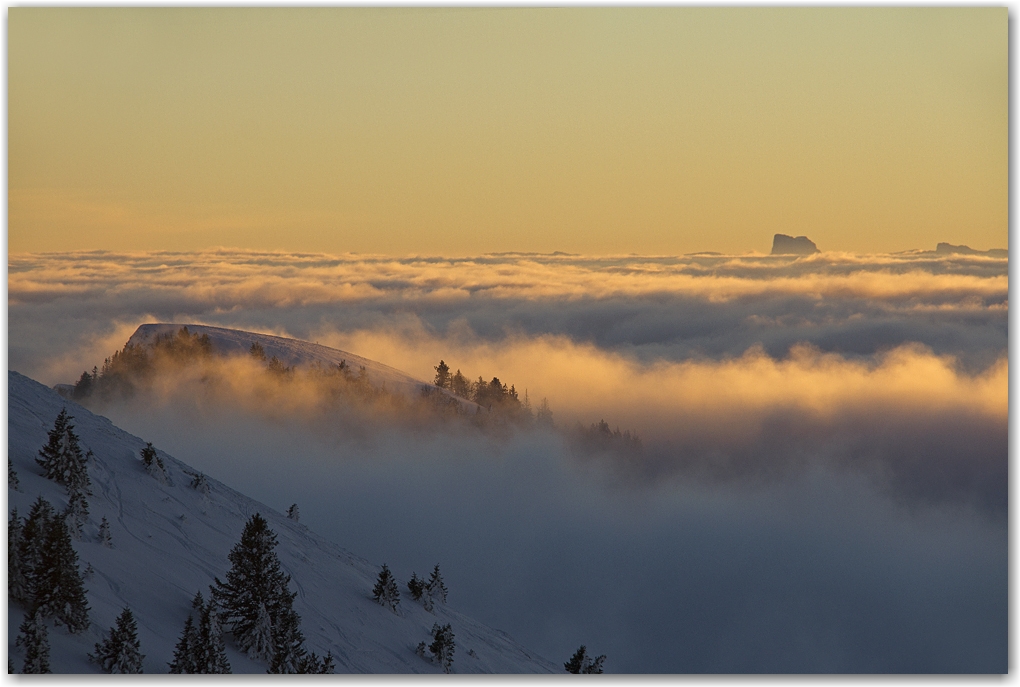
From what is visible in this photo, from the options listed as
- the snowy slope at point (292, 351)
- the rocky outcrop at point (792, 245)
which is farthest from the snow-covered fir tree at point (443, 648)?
the snowy slope at point (292, 351)

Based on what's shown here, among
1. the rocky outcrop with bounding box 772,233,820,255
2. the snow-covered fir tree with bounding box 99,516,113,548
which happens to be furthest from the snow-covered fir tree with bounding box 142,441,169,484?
the rocky outcrop with bounding box 772,233,820,255

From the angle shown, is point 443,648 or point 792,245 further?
point 792,245

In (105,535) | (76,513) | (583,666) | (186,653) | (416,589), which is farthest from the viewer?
(416,589)

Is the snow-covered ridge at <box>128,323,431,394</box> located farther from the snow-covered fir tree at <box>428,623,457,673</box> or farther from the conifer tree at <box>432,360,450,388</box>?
the snow-covered fir tree at <box>428,623,457,673</box>

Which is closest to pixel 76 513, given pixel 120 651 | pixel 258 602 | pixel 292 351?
pixel 258 602

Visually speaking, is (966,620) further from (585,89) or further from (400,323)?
(400,323)

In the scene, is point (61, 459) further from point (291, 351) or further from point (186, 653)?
point (291, 351)

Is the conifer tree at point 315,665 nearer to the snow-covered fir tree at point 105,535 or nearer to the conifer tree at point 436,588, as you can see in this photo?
the snow-covered fir tree at point 105,535
